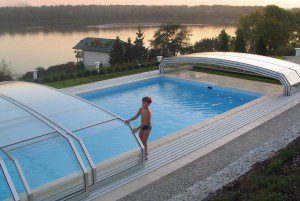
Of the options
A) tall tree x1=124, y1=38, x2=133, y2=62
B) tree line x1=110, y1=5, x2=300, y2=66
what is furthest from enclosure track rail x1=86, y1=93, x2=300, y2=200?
tree line x1=110, y1=5, x2=300, y2=66

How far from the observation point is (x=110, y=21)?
100562 mm

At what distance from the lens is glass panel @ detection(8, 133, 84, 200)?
20.6 feet

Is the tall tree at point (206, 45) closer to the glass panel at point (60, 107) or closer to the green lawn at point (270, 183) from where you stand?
the glass panel at point (60, 107)

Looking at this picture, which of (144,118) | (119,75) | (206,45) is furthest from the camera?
(206,45)

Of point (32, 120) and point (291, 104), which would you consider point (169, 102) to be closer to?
point (291, 104)

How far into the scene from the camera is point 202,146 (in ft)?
30.4

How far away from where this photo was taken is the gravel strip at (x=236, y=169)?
21.4 ft

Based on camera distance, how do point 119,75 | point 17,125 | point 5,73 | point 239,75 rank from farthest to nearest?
point 5,73, point 119,75, point 239,75, point 17,125

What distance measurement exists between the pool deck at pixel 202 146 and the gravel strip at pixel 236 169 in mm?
370

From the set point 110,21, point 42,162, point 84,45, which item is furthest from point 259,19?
point 110,21

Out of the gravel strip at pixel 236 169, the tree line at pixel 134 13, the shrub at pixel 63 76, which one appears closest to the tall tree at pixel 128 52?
the shrub at pixel 63 76

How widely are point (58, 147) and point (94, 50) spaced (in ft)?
152

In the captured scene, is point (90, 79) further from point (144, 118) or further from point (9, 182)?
point (9, 182)

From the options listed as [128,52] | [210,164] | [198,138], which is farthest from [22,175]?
[128,52]
